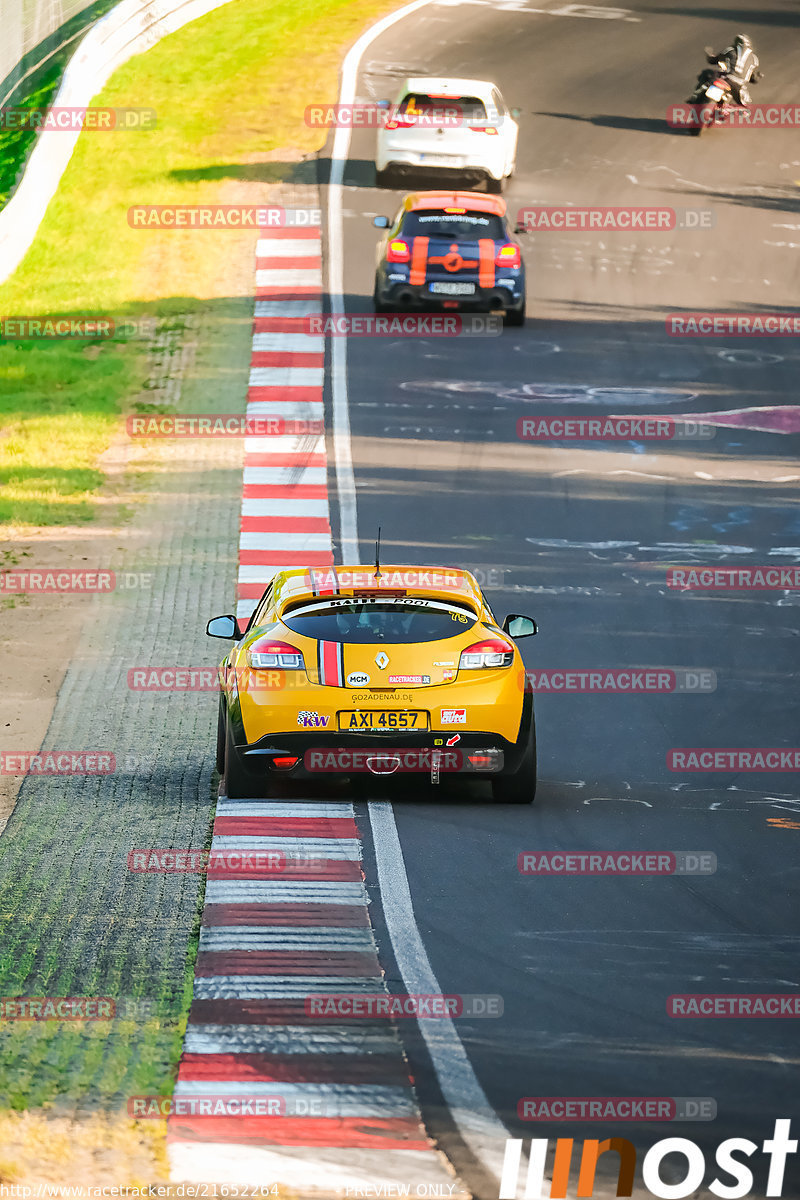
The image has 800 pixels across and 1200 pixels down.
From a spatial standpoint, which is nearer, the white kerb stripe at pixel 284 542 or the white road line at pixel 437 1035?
the white road line at pixel 437 1035

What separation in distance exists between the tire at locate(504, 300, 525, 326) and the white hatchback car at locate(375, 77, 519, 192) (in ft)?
19.2

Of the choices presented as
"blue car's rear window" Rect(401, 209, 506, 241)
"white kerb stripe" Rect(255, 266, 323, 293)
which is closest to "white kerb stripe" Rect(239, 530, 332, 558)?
"blue car's rear window" Rect(401, 209, 506, 241)

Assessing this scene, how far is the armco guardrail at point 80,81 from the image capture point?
33594mm

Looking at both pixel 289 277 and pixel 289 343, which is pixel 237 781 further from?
pixel 289 277

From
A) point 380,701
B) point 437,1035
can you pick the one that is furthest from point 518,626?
point 437,1035

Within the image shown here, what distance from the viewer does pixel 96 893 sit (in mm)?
9922

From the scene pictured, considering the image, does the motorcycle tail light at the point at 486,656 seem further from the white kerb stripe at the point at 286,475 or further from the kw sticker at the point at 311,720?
the white kerb stripe at the point at 286,475

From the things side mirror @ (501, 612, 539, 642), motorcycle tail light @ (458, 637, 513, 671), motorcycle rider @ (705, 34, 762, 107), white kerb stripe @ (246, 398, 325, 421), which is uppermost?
motorcycle tail light @ (458, 637, 513, 671)

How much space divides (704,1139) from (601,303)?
2484 cm

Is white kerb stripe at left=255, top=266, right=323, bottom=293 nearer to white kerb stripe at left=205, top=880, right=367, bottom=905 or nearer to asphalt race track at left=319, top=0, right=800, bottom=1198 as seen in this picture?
asphalt race track at left=319, top=0, right=800, bottom=1198

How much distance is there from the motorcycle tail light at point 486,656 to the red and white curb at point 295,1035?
1151mm

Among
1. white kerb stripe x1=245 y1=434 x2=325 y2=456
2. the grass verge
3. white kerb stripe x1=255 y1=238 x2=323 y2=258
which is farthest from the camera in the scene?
white kerb stripe x1=255 y1=238 x2=323 y2=258

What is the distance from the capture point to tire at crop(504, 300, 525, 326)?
28.2m

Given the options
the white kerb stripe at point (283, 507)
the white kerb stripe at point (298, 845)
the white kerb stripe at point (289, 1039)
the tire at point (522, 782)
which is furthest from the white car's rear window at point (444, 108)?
the white kerb stripe at point (289, 1039)
